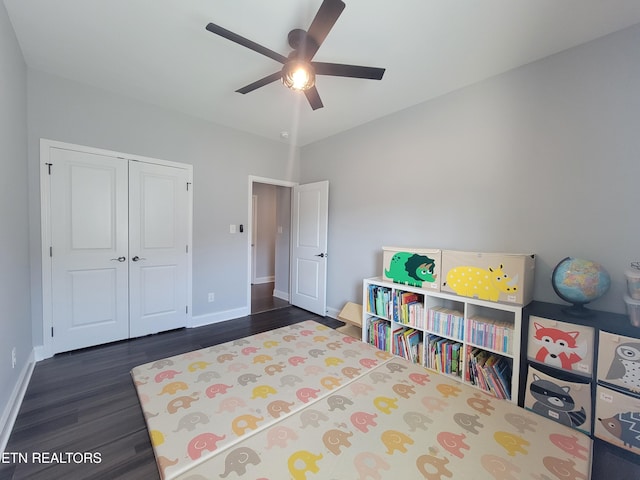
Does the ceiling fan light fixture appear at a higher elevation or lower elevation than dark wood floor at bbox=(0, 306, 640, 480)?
higher

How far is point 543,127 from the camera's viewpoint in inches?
79.3

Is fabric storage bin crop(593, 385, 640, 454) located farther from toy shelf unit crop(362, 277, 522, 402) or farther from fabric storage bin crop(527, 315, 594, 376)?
toy shelf unit crop(362, 277, 522, 402)

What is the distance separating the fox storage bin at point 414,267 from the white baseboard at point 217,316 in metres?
2.13

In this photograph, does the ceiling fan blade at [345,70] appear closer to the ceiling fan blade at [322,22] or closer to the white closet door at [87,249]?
the ceiling fan blade at [322,22]

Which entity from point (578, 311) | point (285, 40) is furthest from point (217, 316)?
point (578, 311)

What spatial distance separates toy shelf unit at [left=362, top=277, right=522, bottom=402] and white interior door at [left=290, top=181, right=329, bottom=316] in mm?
1097

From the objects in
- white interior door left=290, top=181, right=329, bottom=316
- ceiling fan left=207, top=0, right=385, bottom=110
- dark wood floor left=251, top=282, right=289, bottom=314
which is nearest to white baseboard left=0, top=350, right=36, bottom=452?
dark wood floor left=251, top=282, right=289, bottom=314

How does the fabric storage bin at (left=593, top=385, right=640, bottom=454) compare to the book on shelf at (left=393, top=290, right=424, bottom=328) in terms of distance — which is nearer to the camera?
→ the fabric storage bin at (left=593, top=385, right=640, bottom=454)

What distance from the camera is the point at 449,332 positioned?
86.4 inches

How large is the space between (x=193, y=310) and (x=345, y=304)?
1.96 m

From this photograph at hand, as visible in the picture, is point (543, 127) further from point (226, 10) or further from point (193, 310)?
point (193, 310)

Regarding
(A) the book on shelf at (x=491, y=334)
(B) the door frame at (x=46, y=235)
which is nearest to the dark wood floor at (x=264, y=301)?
(B) the door frame at (x=46, y=235)

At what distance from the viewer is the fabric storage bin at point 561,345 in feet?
5.18

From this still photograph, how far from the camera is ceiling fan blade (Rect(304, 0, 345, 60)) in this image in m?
1.35
